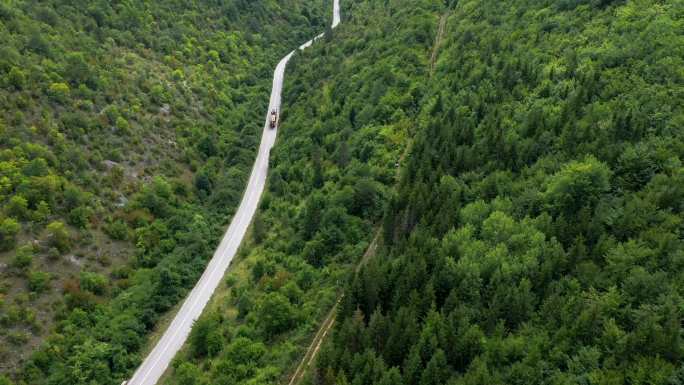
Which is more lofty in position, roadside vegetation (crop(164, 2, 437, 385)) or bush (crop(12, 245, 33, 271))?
bush (crop(12, 245, 33, 271))

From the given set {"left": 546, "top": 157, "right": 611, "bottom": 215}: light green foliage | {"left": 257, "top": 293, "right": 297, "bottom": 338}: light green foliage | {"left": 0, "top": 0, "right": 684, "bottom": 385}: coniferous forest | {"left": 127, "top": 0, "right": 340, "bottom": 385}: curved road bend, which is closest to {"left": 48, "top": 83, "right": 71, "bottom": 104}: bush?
{"left": 0, "top": 0, "right": 684, "bottom": 385}: coniferous forest

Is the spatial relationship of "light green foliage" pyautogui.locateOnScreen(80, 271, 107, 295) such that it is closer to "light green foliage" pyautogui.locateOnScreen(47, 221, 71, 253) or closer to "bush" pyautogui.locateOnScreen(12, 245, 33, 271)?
"light green foliage" pyautogui.locateOnScreen(47, 221, 71, 253)

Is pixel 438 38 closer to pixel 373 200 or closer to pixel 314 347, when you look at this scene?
pixel 373 200

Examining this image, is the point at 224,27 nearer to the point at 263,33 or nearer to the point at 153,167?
the point at 263,33

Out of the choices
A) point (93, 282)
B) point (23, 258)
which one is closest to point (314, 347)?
point (93, 282)

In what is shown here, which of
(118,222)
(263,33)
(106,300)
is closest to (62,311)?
(106,300)
